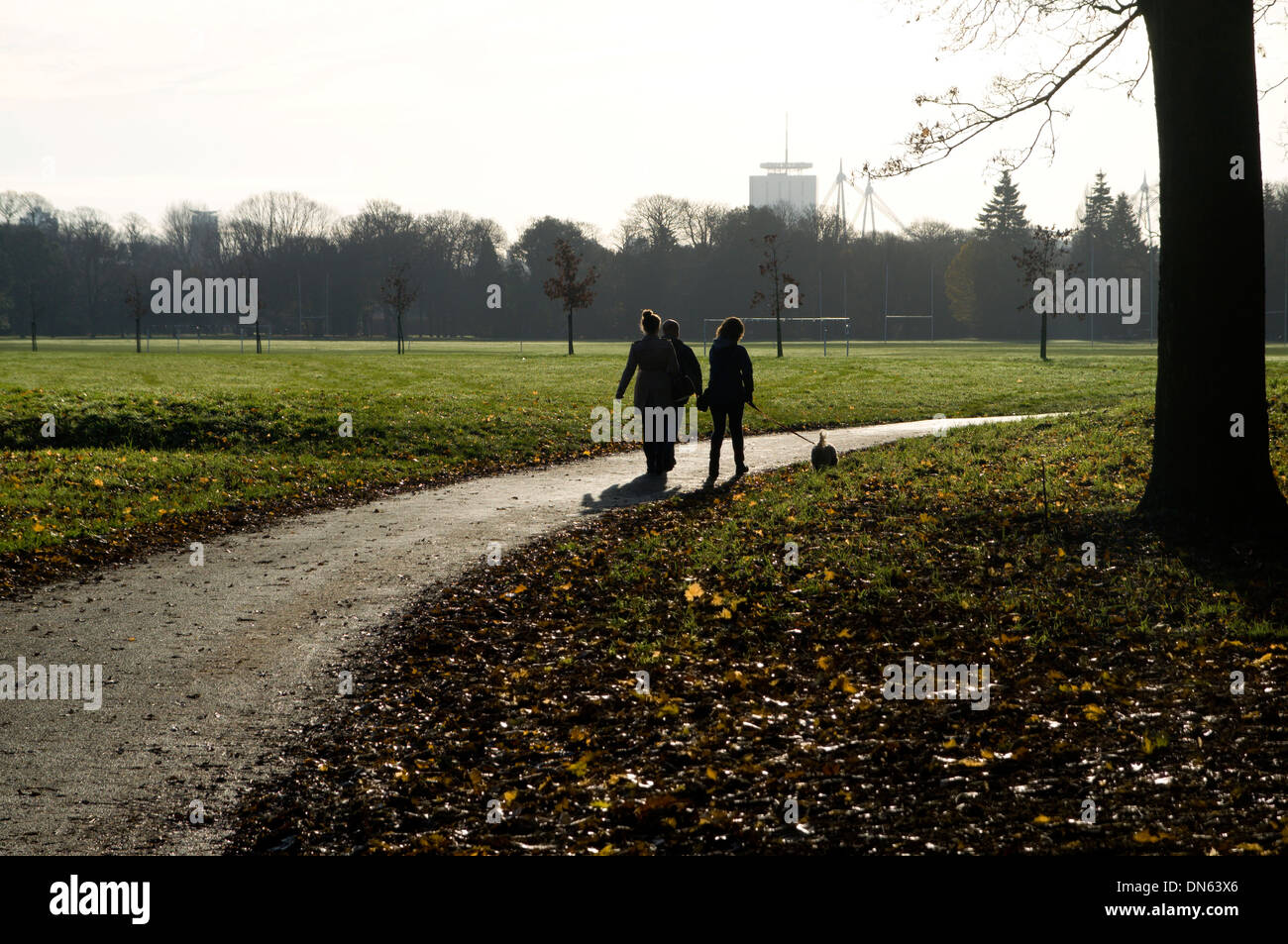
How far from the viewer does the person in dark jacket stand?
14305 millimetres

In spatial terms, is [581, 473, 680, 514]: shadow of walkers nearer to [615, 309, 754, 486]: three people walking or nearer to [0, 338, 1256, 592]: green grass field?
[615, 309, 754, 486]: three people walking

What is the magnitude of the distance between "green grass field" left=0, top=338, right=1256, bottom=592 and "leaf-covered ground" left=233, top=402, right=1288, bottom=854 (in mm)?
4596

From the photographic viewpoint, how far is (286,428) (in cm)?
1878

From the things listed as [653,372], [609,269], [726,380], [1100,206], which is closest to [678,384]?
[653,372]

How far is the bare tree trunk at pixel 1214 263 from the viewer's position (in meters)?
9.05

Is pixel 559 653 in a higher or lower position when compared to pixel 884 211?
lower

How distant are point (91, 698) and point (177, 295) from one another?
105m

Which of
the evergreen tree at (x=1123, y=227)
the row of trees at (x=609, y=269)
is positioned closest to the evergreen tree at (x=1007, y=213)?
the row of trees at (x=609, y=269)

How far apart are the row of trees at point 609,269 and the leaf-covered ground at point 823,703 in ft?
298

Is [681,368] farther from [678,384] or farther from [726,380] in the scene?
[726,380]

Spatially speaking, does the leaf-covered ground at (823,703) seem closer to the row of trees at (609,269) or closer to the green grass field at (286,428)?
the green grass field at (286,428)

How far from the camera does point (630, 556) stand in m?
10.4
